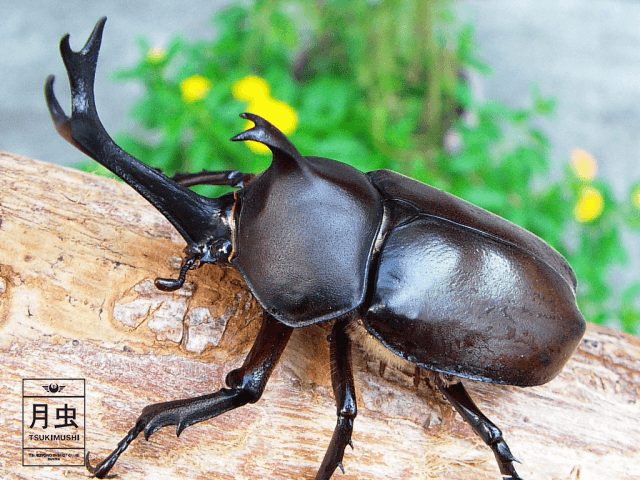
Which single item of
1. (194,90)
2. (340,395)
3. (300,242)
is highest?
(194,90)

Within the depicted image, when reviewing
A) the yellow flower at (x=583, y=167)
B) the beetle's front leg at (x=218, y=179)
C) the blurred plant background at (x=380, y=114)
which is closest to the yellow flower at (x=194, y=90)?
the blurred plant background at (x=380, y=114)

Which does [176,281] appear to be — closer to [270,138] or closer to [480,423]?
[270,138]

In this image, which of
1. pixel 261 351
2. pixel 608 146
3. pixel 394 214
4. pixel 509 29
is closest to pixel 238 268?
pixel 261 351

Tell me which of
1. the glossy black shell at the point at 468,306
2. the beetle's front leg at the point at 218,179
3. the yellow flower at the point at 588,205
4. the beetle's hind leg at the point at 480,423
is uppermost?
the beetle's front leg at the point at 218,179

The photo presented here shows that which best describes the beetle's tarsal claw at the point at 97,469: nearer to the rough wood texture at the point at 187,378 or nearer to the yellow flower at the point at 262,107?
the rough wood texture at the point at 187,378

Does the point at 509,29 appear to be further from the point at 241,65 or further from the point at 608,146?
the point at 241,65

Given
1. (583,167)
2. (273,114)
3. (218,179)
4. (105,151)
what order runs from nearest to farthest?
(105,151), (218,179), (273,114), (583,167)

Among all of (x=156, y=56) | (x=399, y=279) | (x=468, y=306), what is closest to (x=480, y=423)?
(x=468, y=306)
